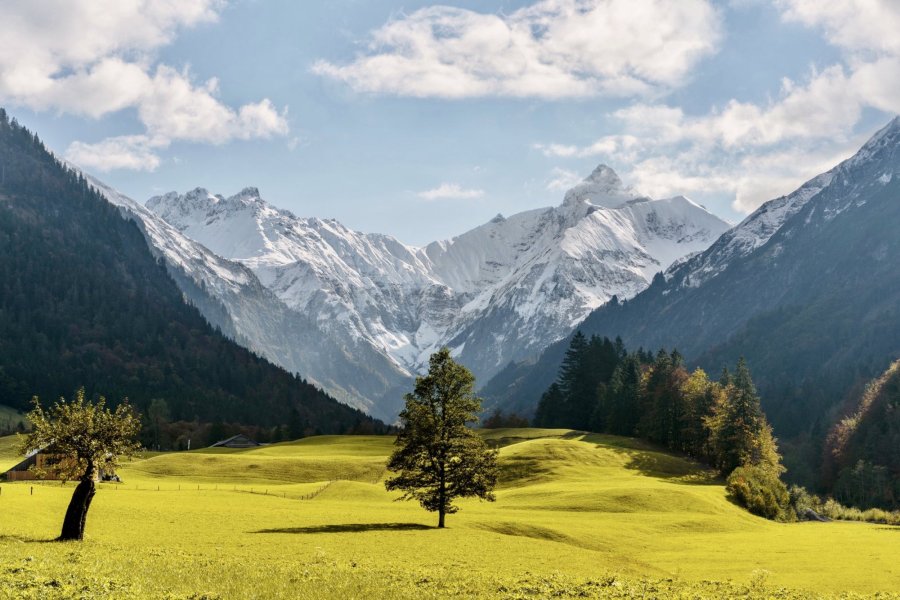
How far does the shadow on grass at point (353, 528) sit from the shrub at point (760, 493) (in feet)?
175

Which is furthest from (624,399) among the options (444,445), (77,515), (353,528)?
(77,515)

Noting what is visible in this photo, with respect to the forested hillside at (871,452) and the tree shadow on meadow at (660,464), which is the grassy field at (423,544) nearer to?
the tree shadow on meadow at (660,464)

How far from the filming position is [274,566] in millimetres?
44219

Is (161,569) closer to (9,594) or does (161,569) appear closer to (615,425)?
(9,594)

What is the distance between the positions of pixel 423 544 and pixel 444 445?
1794cm

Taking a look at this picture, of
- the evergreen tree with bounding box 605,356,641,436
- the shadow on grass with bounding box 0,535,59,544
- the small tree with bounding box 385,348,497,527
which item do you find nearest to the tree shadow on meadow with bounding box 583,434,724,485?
the evergreen tree with bounding box 605,356,641,436

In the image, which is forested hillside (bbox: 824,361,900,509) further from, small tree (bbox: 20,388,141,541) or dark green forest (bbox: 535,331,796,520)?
small tree (bbox: 20,388,141,541)

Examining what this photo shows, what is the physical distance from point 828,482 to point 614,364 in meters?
53.1

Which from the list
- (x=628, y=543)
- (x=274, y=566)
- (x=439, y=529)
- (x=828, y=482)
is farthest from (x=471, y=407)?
(x=828, y=482)

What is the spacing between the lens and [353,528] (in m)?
67.1

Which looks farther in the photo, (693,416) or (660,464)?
(693,416)

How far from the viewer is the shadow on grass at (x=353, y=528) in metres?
64.3

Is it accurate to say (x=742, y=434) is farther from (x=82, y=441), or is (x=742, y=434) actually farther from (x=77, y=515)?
(x=77, y=515)

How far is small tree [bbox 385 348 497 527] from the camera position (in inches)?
2985
